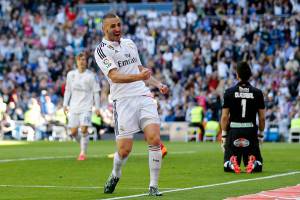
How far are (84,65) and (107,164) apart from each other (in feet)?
10.0

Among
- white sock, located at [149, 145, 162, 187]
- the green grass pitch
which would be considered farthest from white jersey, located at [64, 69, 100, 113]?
white sock, located at [149, 145, 162, 187]

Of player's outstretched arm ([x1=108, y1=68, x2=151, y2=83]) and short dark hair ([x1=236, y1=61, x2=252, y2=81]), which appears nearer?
player's outstretched arm ([x1=108, y1=68, x2=151, y2=83])

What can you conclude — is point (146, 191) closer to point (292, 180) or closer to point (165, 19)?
point (292, 180)

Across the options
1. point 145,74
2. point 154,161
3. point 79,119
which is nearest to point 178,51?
point 79,119

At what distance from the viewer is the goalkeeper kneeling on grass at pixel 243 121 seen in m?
18.7

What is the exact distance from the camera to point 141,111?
554 inches

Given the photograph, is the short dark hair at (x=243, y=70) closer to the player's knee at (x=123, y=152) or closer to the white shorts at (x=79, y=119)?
the player's knee at (x=123, y=152)

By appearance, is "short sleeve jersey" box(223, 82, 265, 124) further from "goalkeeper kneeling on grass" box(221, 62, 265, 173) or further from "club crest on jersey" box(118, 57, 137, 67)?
"club crest on jersey" box(118, 57, 137, 67)

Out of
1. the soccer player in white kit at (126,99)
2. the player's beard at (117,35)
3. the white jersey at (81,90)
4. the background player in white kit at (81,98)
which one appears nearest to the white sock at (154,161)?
the soccer player in white kit at (126,99)

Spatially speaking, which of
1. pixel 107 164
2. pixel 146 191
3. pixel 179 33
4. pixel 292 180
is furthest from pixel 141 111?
pixel 179 33

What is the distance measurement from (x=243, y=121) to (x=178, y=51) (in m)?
26.4

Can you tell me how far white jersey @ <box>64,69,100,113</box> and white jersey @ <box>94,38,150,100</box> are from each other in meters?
9.15

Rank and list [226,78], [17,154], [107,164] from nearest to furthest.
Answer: [107,164]
[17,154]
[226,78]

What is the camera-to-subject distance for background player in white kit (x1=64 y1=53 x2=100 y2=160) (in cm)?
2327
